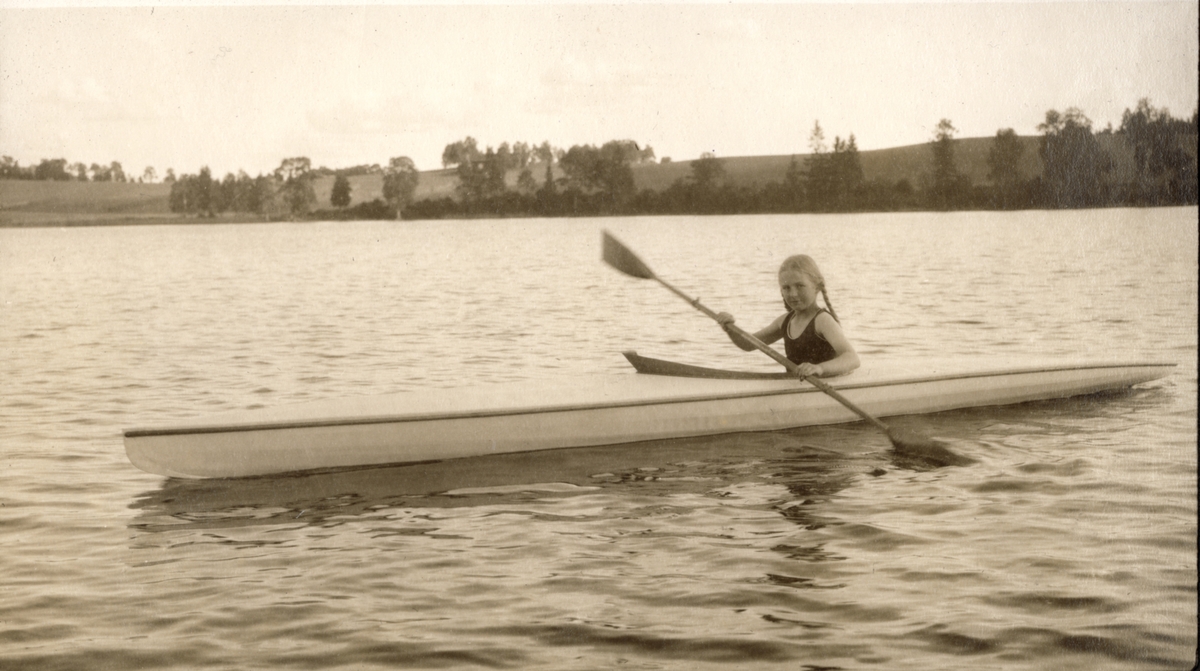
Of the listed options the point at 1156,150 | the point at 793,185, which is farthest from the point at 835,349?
the point at 793,185

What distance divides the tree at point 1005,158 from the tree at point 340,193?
22.9 meters

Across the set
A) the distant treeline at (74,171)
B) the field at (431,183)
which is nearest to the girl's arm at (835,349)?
the distant treeline at (74,171)

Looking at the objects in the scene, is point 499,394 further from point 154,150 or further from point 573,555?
point 154,150

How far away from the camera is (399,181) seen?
35.4m

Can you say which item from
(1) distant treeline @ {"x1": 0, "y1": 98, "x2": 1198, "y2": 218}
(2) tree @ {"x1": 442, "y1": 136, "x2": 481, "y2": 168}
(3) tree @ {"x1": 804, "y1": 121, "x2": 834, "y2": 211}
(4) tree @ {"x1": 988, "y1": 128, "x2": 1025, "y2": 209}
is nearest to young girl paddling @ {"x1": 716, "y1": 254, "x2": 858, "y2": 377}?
(4) tree @ {"x1": 988, "y1": 128, "x2": 1025, "y2": 209}

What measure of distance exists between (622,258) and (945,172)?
86.1 ft

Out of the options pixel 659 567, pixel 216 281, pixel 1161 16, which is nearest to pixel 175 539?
pixel 659 567

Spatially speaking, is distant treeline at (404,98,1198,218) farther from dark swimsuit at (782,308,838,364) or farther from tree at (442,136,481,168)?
dark swimsuit at (782,308,838,364)

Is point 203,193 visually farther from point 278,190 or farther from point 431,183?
point 431,183

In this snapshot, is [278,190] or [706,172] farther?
[706,172]

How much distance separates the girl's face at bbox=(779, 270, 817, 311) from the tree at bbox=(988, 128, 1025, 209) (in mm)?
10681

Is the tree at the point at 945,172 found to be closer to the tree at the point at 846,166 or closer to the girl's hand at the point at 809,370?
the tree at the point at 846,166

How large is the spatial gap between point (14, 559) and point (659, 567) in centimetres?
263

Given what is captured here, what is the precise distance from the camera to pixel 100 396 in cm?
808
